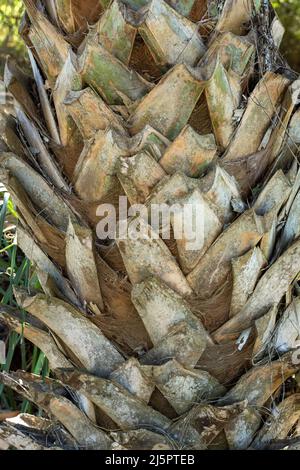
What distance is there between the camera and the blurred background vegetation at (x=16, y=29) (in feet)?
11.9

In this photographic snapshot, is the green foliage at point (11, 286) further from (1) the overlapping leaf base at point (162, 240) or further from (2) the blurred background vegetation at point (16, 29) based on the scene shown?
(2) the blurred background vegetation at point (16, 29)

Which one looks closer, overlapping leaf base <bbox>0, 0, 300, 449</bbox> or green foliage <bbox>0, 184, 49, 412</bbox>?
overlapping leaf base <bbox>0, 0, 300, 449</bbox>

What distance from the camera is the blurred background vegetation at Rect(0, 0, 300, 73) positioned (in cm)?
362

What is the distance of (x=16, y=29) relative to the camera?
3.65 m

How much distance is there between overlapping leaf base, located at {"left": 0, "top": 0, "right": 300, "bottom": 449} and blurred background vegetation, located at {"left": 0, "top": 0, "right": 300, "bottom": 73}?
6.46ft

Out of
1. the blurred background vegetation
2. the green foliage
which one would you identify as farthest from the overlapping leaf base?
the blurred background vegetation

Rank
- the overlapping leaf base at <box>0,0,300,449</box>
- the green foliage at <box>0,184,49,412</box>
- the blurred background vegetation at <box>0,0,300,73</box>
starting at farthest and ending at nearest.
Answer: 1. the blurred background vegetation at <box>0,0,300,73</box>
2. the green foliage at <box>0,184,49,412</box>
3. the overlapping leaf base at <box>0,0,300,449</box>

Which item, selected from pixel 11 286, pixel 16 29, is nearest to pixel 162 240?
pixel 11 286

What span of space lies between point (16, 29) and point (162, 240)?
8.19 feet

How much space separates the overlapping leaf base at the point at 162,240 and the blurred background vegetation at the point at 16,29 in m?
1.97

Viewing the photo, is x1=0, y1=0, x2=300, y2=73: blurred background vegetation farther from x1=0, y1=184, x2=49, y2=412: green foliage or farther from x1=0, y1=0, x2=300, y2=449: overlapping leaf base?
x1=0, y1=0, x2=300, y2=449: overlapping leaf base

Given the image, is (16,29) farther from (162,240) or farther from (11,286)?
(162,240)

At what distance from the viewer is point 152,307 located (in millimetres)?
1434

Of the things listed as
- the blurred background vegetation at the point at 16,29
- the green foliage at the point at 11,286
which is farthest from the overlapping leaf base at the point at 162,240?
the blurred background vegetation at the point at 16,29
